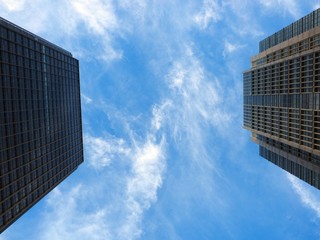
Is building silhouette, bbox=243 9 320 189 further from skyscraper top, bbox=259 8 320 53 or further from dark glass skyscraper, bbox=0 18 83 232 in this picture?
dark glass skyscraper, bbox=0 18 83 232

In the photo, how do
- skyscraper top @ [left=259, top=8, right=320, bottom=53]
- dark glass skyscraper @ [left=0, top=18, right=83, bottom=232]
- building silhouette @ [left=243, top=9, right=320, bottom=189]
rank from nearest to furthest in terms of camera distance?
dark glass skyscraper @ [left=0, top=18, right=83, bottom=232] < building silhouette @ [left=243, top=9, right=320, bottom=189] < skyscraper top @ [left=259, top=8, right=320, bottom=53]

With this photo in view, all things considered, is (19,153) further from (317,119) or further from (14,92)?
(317,119)

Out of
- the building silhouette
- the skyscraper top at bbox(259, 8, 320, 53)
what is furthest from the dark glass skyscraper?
the skyscraper top at bbox(259, 8, 320, 53)

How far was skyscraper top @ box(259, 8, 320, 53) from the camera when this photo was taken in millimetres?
72600

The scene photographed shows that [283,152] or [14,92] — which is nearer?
[14,92]

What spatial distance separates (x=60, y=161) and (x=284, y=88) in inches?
2931

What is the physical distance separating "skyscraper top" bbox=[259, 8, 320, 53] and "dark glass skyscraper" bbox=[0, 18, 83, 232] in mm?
73600

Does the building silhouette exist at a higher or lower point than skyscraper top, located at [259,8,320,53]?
lower

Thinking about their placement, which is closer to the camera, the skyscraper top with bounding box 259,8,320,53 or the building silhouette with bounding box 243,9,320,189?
the building silhouette with bounding box 243,9,320,189

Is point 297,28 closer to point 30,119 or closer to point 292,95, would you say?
point 292,95

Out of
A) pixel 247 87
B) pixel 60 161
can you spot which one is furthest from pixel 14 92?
pixel 247 87

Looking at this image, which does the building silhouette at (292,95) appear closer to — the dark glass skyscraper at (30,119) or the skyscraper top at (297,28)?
the skyscraper top at (297,28)

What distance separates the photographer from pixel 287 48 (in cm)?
8325

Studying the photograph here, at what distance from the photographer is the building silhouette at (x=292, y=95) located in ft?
223
